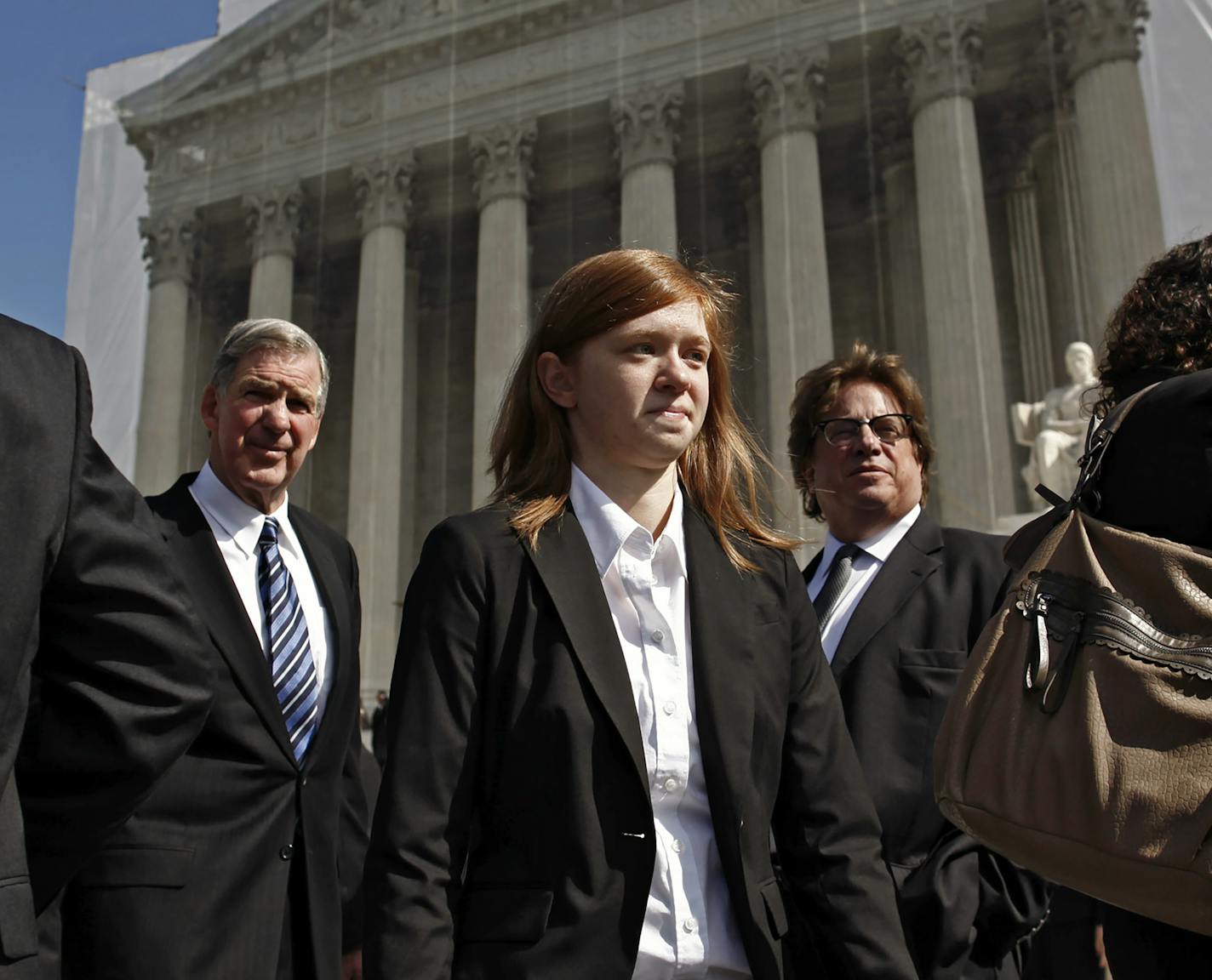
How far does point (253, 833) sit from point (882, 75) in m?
17.7

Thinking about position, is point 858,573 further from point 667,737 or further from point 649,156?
point 649,156

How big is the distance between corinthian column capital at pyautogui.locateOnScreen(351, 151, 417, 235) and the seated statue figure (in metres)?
11.2

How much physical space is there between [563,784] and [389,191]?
65.4 feet

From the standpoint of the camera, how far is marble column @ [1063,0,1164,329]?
1522 cm

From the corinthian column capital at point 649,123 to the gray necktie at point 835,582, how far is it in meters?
15.9

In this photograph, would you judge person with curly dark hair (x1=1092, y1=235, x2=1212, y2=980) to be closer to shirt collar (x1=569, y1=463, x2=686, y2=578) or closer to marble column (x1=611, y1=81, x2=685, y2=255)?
shirt collar (x1=569, y1=463, x2=686, y2=578)

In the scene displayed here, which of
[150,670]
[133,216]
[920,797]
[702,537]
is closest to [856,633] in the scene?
[920,797]

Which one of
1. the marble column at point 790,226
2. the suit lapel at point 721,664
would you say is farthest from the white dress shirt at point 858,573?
the marble column at point 790,226

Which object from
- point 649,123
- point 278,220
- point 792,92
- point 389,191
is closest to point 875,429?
point 792,92

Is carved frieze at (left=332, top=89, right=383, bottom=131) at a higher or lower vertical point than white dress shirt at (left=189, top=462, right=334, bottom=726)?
higher

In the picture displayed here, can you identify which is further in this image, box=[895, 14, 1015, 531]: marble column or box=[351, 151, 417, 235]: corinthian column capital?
box=[351, 151, 417, 235]: corinthian column capital

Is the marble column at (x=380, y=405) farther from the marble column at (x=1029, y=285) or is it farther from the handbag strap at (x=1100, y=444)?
the handbag strap at (x=1100, y=444)

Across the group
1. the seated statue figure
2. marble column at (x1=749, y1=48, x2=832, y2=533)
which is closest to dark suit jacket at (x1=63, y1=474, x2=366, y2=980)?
the seated statue figure

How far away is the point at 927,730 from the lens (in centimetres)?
284
